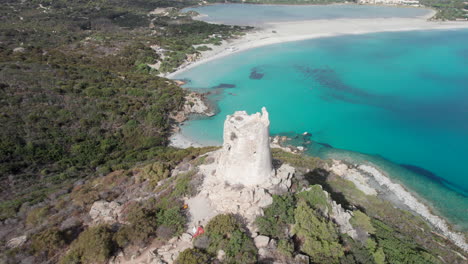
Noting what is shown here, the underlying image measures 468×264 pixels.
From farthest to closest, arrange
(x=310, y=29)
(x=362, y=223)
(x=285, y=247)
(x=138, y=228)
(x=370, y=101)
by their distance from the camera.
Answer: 1. (x=310, y=29)
2. (x=370, y=101)
3. (x=362, y=223)
4. (x=138, y=228)
5. (x=285, y=247)

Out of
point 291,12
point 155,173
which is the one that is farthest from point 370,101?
point 291,12

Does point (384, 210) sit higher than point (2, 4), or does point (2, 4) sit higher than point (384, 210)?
point (2, 4)

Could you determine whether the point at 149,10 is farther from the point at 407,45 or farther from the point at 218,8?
the point at 407,45

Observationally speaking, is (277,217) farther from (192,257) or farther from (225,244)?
(192,257)

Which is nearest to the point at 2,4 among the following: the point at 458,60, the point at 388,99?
the point at 388,99

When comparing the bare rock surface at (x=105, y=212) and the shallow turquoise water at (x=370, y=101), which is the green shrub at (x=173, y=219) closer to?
the bare rock surface at (x=105, y=212)

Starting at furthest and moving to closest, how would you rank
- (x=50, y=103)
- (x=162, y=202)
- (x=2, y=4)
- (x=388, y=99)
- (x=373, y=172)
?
(x=2, y=4)
(x=388, y=99)
(x=50, y=103)
(x=373, y=172)
(x=162, y=202)
